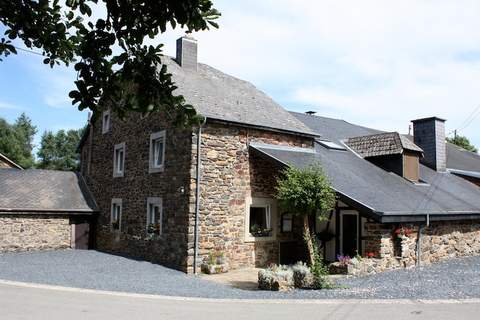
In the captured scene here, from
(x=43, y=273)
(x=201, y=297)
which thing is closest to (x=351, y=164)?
(x=201, y=297)

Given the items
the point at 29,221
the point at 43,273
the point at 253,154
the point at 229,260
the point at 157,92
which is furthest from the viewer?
the point at 29,221

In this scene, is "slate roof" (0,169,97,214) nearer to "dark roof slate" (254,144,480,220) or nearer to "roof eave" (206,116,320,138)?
"roof eave" (206,116,320,138)

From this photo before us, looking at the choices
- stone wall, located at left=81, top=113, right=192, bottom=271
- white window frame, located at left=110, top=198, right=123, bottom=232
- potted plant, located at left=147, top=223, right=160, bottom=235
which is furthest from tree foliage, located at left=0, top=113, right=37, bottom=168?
potted plant, located at left=147, top=223, right=160, bottom=235

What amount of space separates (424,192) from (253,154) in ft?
20.6

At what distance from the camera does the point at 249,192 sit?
14.0 meters

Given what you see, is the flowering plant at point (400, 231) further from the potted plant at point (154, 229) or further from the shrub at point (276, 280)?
the potted plant at point (154, 229)

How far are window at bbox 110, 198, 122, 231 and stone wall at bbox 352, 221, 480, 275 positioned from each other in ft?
30.9

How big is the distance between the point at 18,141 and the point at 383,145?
4717cm

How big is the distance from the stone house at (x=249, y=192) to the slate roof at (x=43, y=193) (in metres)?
1.71

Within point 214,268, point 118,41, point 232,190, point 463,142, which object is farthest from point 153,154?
point 463,142

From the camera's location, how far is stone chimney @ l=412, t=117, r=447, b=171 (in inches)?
791

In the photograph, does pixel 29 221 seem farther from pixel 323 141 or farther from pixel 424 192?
pixel 424 192

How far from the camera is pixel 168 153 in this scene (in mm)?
14195

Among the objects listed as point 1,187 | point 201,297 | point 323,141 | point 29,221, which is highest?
point 323,141
